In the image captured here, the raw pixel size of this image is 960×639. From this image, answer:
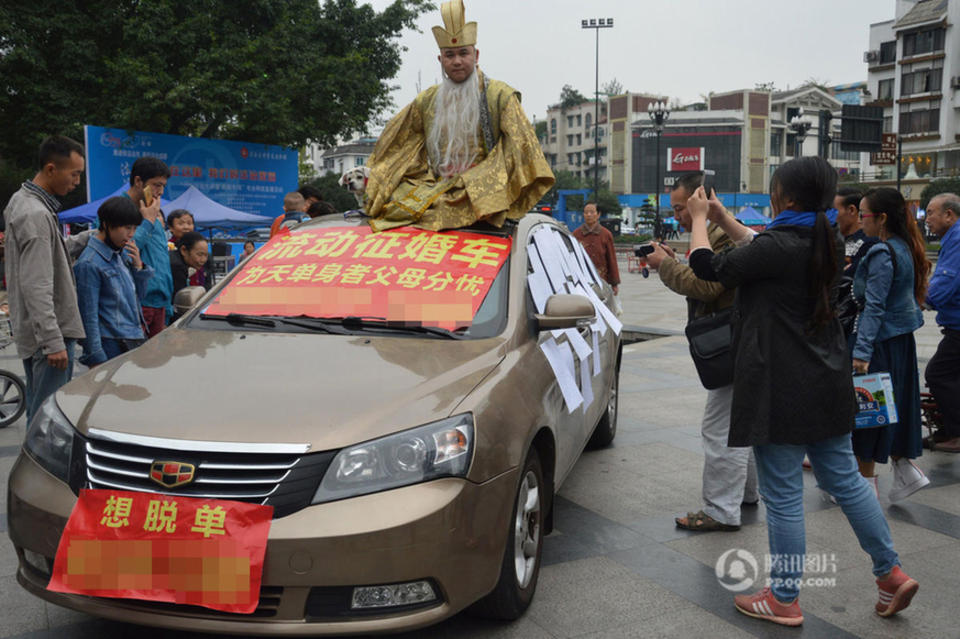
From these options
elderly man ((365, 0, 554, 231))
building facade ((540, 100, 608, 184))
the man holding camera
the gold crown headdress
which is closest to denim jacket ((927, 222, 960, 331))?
the man holding camera

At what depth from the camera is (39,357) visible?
4.11 m

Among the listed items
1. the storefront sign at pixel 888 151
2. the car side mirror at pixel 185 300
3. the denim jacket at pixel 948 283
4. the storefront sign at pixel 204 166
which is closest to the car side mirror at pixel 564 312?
the car side mirror at pixel 185 300

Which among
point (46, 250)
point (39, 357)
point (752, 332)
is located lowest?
point (39, 357)

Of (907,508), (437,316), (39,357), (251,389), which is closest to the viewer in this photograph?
(251,389)

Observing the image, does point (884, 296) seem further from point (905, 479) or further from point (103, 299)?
point (103, 299)

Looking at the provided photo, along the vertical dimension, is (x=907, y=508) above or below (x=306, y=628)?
below

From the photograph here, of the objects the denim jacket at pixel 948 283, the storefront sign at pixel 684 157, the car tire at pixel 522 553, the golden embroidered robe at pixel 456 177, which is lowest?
the car tire at pixel 522 553

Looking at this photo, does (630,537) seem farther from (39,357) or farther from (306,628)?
(39,357)

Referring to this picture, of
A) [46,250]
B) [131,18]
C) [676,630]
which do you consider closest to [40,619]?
[46,250]

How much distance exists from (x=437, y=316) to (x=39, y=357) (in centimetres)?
223

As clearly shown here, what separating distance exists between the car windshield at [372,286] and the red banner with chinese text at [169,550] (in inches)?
42.2

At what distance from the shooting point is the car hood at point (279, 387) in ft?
8.25

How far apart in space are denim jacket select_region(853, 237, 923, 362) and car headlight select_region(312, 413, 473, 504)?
2.85m

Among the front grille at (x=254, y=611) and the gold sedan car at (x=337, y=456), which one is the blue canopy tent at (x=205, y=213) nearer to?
the gold sedan car at (x=337, y=456)
